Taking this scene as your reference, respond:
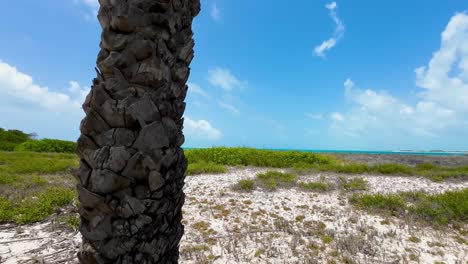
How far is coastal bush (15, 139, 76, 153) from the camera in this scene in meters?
27.9

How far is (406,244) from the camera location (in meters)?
5.67

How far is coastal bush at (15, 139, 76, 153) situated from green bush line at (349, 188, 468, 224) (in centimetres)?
3256

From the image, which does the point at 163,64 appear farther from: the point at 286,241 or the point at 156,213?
the point at 286,241

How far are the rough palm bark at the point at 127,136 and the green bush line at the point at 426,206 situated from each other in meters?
8.22

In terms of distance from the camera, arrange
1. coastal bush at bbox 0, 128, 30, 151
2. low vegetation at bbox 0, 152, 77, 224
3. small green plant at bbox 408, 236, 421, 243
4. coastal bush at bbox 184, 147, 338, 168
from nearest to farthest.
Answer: small green plant at bbox 408, 236, 421, 243
low vegetation at bbox 0, 152, 77, 224
coastal bush at bbox 184, 147, 338, 168
coastal bush at bbox 0, 128, 30, 151

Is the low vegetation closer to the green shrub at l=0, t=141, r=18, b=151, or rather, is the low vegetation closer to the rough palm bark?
the rough palm bark

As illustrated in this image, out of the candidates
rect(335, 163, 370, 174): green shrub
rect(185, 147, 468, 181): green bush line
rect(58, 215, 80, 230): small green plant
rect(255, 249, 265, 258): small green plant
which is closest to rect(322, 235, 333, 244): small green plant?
rect(255, 249, 265, 258): small green plant

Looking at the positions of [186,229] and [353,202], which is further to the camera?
[353,202]

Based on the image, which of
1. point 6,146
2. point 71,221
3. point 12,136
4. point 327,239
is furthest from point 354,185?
point 12,136

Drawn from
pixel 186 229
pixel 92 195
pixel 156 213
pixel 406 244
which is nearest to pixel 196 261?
pixel 186 229

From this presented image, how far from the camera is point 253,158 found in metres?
19.9

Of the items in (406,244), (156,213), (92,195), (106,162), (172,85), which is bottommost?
(406,244)

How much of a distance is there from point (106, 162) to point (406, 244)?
6800 mm

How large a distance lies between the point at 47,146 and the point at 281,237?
33.4 metres
